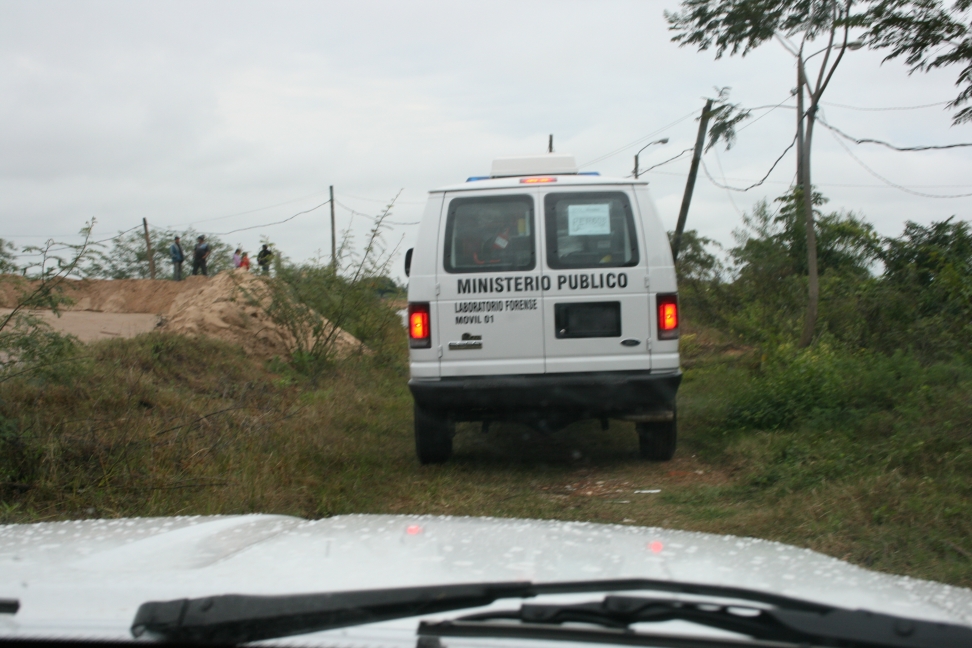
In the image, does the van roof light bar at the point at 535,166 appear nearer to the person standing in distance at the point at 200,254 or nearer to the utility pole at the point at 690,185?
the utility pole at the point at 690,185

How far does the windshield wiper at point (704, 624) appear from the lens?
1510 millimetres

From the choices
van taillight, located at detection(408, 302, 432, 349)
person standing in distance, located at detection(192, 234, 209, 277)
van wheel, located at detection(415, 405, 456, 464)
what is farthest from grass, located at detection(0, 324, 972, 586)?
person standing in distance, located at detection(192, 234, 209, 277)

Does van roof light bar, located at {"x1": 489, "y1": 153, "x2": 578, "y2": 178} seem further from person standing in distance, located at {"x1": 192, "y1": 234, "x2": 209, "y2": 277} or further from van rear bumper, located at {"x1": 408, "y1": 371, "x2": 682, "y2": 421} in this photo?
person standing in distance, located at {"x1": 192, "y1": 234, "x2": 209, "y2": 277}

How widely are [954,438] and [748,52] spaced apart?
5996 millimetres

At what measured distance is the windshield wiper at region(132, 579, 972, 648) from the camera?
154 cm

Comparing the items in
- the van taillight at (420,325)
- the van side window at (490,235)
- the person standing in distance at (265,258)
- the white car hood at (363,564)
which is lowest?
the white car hood at (363,564)

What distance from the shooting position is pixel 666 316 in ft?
19.9

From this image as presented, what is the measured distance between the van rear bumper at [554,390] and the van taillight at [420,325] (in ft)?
0.93

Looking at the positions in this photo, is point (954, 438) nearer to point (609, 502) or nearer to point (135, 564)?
point (609, 502)


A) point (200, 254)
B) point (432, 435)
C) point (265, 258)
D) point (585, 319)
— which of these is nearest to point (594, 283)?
point (585, 319)

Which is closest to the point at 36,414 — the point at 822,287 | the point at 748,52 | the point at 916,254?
the point at 748,52

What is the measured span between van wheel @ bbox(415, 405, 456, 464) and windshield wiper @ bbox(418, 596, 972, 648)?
15.7ft

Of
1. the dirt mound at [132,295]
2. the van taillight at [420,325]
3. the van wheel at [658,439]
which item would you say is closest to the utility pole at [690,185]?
the dirt mound at [132,295]

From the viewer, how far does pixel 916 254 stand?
12516mm
